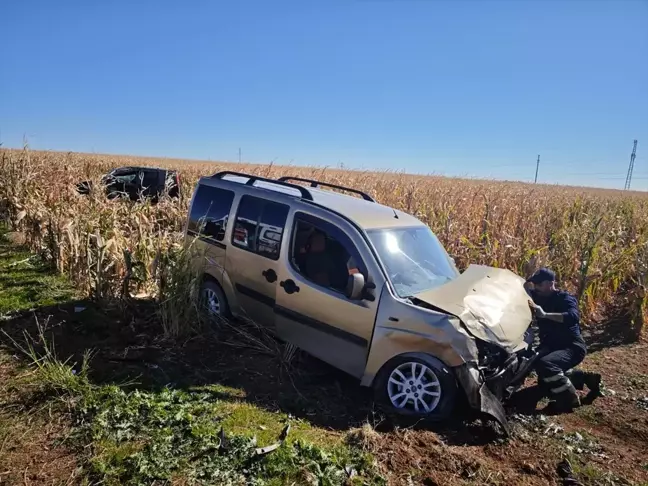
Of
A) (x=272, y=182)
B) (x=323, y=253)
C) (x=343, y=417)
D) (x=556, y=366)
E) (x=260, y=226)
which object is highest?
(x=272, y=182)

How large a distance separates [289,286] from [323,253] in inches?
21.0

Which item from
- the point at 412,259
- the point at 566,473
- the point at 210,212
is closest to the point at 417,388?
the point at 566,473

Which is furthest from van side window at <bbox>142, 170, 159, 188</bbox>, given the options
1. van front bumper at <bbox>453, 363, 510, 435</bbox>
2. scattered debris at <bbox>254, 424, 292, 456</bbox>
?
van front bumper at <bbox>453, 363, 510, 435</bbox>

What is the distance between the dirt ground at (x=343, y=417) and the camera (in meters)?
3.41

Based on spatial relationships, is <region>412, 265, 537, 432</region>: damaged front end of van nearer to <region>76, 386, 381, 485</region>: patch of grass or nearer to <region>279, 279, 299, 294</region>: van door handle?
<region>76, 386, 381, 485</region>: patch of grass

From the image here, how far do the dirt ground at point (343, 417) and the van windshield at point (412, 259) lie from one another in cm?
123

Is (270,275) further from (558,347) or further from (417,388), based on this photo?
(558,347)

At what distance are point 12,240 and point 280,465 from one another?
8.72 m

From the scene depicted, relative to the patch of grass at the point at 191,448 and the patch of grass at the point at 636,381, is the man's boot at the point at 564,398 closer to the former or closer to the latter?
the patch of grass at the point at 636,381

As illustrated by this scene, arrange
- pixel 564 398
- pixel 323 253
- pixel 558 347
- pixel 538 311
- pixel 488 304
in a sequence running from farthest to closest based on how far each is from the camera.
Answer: pixel 558 347 → pixel 538 311 → pixel 323 253 → pixel 564 398 → pixel 488 304

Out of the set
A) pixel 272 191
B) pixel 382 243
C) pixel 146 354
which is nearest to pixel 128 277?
pixel 146 354

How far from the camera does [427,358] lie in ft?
13.4

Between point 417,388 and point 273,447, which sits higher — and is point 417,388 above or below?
above

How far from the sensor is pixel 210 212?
6.14 m
